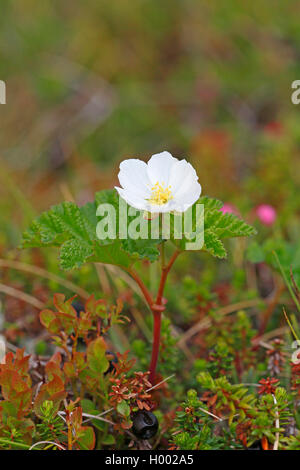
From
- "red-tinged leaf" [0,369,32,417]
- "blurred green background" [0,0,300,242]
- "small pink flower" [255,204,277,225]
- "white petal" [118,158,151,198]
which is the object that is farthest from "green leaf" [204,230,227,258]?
"blurred green background" [0,0,300,242]

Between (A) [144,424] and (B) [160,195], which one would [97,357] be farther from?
(B) [160,195]

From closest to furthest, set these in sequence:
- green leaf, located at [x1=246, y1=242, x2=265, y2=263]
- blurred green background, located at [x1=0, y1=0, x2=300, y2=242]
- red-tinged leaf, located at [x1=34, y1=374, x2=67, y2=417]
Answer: red-tinged leaf, located at [x1=34, y1=374, x2=67, y2=417] → green leaf, located at [x1=246, y1=242, x2=265, y2=263] → blurred green background, located at [x1=0, y1=0, x2=300, y2=242]

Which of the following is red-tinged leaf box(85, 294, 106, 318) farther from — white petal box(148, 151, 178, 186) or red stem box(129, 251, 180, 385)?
white petal box(148, 151, 178, 186)

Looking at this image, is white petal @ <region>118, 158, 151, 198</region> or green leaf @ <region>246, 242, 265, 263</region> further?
green leaf @ <region>246, 242, 265, 263</region>

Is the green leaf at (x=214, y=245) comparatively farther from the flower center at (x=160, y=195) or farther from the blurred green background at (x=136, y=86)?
the blurred green background at (x=136, y=86)

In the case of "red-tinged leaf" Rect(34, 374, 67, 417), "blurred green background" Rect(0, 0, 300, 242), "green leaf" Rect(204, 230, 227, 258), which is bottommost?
"red-tinged leaf" Rect(34, 374, 67, 417)

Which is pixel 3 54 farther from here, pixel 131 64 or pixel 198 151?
pixel 198 151

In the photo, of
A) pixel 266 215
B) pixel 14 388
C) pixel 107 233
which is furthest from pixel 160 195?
pixel 266 215
